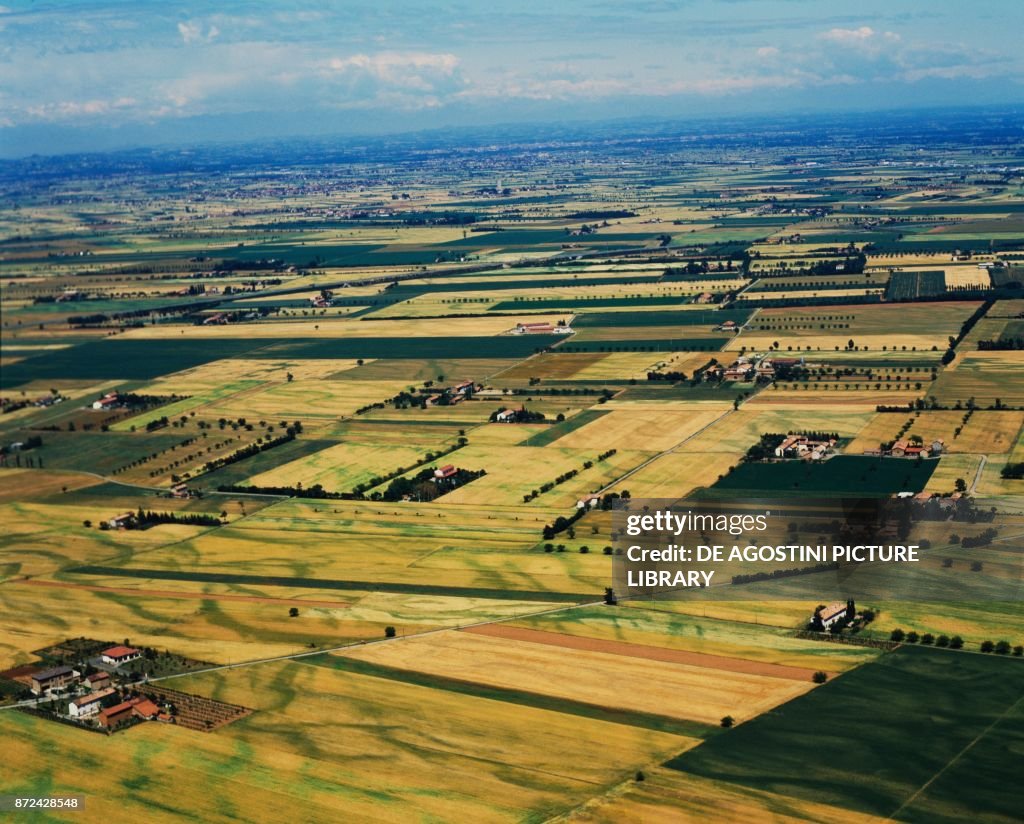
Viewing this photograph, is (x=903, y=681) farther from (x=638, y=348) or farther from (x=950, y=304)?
(x=950, y=304)

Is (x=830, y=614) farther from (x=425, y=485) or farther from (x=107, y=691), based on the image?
(x=425, y=485)

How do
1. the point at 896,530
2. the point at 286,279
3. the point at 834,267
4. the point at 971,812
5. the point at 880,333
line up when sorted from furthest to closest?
the point at 286,279, the point at 834,267, the point at 880,333, the point at 896,530, the point at 971,812

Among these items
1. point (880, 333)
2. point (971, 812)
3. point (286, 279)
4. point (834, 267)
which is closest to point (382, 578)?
point (971, 812)

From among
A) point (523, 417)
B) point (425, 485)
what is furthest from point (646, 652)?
point (523, 417)

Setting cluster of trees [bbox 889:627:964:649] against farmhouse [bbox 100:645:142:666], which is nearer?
cluster of trees [bbox 889:627:964:649]

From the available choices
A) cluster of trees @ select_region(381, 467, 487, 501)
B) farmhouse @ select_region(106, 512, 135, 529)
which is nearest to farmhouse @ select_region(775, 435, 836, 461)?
cluster of trees @ select_region(381, 467, 487, 501)

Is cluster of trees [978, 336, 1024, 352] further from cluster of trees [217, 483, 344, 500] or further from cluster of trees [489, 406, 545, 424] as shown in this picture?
cluster of trees [217, 483, 344, 500]
